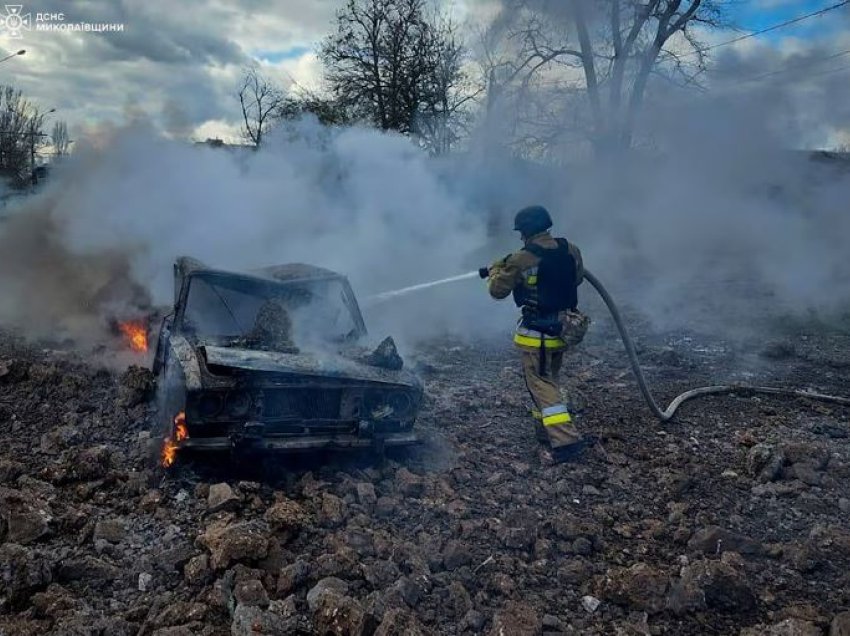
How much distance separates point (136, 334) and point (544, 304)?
4.69 meters

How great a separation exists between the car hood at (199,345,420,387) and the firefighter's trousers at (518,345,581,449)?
1155 mm

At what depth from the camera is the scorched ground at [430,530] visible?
3.12 metres

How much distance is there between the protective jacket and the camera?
5336mm

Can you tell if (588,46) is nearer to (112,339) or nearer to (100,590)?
(112,339)

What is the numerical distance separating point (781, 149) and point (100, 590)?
13.0 m

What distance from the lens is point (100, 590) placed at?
10.7 ft

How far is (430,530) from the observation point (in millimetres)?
3988

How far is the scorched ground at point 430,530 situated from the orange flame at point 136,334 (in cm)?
79

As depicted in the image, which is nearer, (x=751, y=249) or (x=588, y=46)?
(x=751, y=249)

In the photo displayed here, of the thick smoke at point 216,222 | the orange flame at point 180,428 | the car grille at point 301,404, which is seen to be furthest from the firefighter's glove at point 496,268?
the thick smoke at point 216,222

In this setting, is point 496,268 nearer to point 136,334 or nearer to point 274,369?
point 274,369

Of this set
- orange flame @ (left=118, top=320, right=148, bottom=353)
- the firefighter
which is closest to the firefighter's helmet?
the firefighter

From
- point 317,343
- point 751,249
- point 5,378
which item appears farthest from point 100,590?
point 751,249

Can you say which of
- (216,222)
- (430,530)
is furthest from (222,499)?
(216,222)
